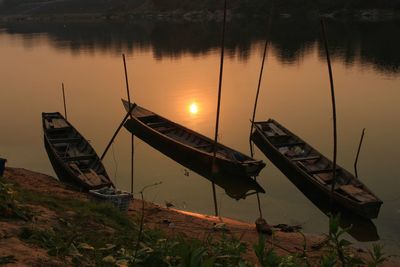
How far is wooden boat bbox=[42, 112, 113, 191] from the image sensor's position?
1892cm

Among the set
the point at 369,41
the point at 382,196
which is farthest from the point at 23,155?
the point at 369,41

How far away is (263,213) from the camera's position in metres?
18.3

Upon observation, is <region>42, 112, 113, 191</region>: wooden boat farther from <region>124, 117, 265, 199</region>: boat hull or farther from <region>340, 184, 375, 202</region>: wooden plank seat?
<region>340, 184, 375, 202</region>: wooden plank seat

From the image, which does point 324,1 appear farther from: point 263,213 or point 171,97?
point 263,213

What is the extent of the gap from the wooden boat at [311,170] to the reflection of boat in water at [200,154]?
5.91ft

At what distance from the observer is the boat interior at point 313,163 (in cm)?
1746

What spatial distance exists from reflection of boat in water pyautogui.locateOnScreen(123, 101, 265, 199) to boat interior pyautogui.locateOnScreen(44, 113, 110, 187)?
4.63 meters

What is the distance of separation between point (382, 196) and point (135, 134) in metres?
15.9

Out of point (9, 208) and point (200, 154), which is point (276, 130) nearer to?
point (200, 154)

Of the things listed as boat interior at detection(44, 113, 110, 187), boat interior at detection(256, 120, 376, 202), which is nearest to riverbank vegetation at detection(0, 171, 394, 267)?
boat interior at detection(256, 120, 376, 202)

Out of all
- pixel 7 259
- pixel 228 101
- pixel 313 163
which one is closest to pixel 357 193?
pixel 313 163

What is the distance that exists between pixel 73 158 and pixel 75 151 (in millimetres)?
2032

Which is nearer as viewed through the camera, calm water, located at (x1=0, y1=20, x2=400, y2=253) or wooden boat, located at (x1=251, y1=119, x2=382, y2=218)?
wooden boat, located at (x1=251, y1=119, x2=382, y2=218)

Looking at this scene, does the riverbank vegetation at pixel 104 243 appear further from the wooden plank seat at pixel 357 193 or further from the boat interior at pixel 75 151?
the boat interior at pixel 75 151
